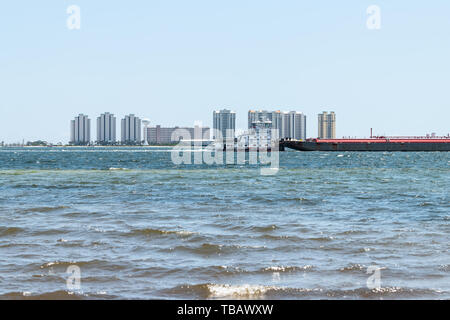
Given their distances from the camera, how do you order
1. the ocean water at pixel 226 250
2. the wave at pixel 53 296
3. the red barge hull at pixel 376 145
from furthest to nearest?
the red barge hull at pixel 376 145
the ocean water at pixel 226 250
the wave at pixel 53 296

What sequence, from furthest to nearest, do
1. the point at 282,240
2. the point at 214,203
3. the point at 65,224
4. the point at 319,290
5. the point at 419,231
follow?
1. the point at 214,203
2. the point at 65,224
3. the point at 419,231
4. the point at 282,240
5. the point at 319,290

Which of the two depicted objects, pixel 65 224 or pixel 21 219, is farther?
pixel 21 219

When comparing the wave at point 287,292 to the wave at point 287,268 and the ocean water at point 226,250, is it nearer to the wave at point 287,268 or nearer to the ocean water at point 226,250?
the ocean water at point 226,250

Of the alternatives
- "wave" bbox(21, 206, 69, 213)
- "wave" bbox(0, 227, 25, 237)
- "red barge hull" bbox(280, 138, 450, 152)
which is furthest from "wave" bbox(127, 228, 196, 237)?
"red barge hull" bbox(280, 138, 450, 152)

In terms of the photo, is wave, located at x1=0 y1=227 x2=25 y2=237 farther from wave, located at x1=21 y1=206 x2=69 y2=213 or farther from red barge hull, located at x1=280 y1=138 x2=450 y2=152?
red barge hull, located at x1=280 y1=138 x2=450 y2=152

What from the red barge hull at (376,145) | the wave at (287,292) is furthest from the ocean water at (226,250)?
the red barge hull at (376,145)

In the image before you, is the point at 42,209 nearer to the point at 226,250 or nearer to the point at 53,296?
the point at 226,250

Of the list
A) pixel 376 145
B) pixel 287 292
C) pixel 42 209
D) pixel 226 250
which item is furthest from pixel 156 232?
pixel 376 145

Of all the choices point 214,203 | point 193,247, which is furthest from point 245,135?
point 193,247

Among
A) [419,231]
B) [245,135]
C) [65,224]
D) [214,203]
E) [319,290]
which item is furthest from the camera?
[245,135]

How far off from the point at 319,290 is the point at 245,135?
15040 cm
